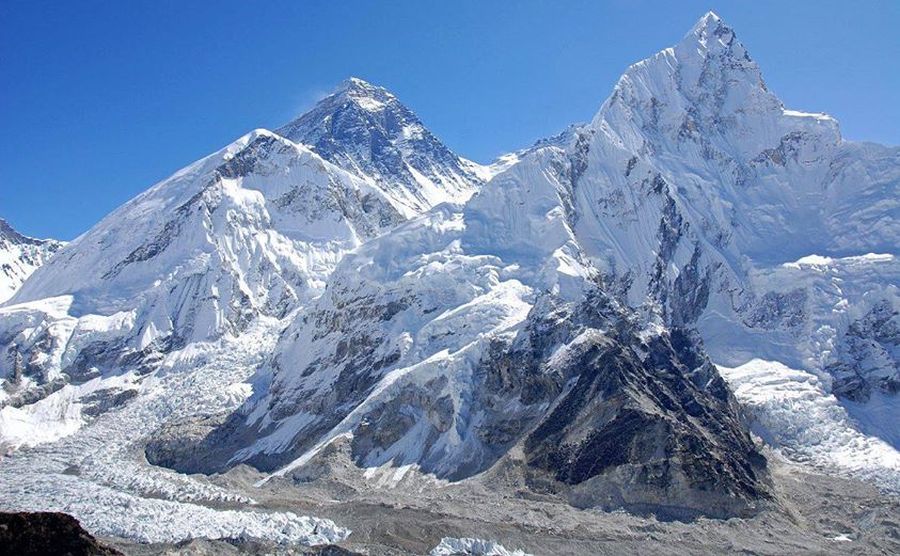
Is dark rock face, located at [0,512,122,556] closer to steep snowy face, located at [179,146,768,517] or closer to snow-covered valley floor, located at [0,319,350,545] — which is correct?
snow-covered valley floor, located at [0,319,350,545]

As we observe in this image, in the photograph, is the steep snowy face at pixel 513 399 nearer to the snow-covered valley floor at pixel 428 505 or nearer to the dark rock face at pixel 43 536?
the snow-covered valley floor at pixel 428 505

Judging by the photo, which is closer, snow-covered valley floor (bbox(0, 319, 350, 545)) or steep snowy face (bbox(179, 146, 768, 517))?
snow-covered valley floor (bbox(0, 319, 350, 545))

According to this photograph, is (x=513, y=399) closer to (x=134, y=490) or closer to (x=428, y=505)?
(x=428, y=505)

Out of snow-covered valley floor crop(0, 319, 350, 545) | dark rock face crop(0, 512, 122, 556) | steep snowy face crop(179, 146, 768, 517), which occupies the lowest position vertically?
dark rock face crop(0, 512, 122, 556)

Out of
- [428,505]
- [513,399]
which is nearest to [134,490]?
[428,505]

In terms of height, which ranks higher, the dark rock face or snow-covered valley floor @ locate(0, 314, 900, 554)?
snow-covered valley floor @ locate(0, 314, 900, 554)

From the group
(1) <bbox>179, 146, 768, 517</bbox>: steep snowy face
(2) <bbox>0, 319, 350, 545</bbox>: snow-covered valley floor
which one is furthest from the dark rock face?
(1) <bbox>179, 146, 768, 517</bbox>: steep snowy face

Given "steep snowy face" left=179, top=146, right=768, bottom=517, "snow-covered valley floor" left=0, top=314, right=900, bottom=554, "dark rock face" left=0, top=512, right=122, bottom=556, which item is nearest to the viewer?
"dark rock face" left=0, top=512, right=122, bottom=556
